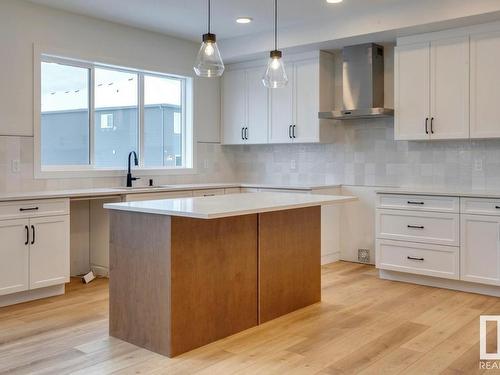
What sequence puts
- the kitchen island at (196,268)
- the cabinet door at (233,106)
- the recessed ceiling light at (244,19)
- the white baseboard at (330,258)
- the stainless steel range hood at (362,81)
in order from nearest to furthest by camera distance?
the kitchen island at (196,268) → the recessed ceiling light at (244,19) → the stainless steel range hood at (362,81) → the white baseboard at (330,258) → the cabinet door at (233,106)

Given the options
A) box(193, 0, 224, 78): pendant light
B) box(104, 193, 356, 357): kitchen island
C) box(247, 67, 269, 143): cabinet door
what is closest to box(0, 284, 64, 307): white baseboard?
box(104, 193, 356, 357): kitchen island

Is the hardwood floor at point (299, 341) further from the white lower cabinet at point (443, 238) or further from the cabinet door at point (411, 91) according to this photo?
the cabinet door at point (411, 91)

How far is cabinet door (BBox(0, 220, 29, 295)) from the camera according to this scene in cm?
388

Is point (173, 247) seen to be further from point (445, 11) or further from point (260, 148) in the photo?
point (260, 148)

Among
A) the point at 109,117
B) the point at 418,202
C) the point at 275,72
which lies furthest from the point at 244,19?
the point at 418,202

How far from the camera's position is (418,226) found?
4.64m

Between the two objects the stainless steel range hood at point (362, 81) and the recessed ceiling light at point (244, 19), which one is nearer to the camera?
the recessed ceiling light at point (244, 19)

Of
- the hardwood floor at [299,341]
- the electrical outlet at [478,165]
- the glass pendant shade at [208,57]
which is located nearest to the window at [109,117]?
the hardwood floor at [299,341]

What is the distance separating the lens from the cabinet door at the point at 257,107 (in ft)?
20.0

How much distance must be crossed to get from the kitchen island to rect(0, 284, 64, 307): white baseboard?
1.20 meters

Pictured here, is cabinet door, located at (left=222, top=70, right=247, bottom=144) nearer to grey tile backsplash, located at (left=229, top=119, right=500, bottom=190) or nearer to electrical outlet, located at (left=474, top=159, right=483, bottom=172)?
grey tile backsplash, located at (left=229, top=119, right=500, bottom=190)

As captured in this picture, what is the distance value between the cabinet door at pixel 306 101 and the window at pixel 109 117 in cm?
133

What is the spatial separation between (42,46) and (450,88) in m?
3.75

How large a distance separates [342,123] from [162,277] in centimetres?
346
